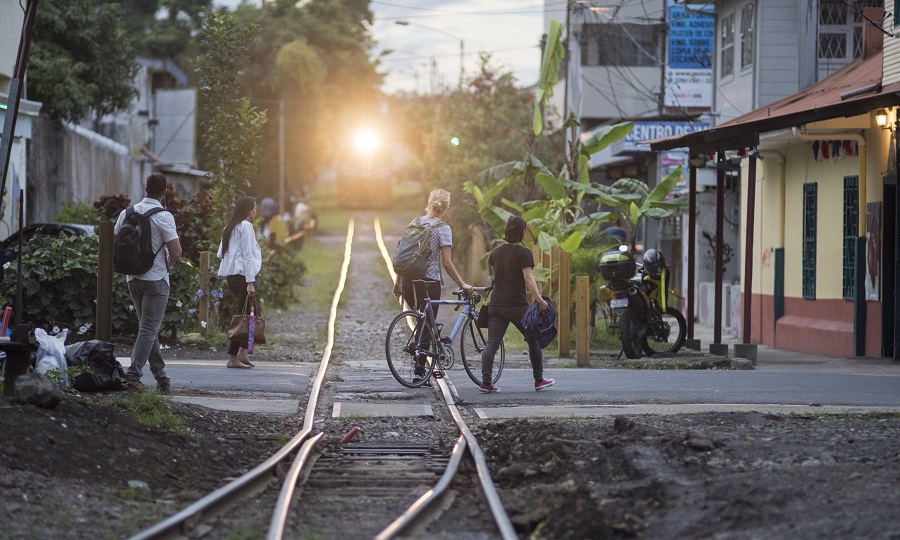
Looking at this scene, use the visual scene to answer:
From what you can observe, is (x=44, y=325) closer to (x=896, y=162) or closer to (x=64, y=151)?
(x=896, y=162)

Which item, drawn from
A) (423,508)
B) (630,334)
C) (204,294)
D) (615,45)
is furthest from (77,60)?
(423,508)

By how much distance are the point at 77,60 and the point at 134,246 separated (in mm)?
23286

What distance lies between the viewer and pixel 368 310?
25828mm

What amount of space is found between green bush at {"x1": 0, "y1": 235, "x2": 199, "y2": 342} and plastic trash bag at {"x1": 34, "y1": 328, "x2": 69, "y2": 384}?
190 inches

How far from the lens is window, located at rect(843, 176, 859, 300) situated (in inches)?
744

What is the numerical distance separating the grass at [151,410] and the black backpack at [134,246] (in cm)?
113

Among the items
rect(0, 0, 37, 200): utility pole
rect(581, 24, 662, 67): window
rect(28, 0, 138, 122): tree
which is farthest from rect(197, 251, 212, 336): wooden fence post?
rect(581, 24, 662, 67): window

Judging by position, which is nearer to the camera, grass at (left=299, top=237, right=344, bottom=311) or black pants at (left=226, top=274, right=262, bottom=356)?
black pants at (left=226, top=274, right=262, bottom=356)

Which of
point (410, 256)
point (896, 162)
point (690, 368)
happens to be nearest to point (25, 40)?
point (410, 256)

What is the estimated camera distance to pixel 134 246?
11055mm

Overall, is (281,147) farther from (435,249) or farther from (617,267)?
(435,249)

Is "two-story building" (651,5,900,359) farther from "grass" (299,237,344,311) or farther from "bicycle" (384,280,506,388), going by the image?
"grass" (299,237,344,311)

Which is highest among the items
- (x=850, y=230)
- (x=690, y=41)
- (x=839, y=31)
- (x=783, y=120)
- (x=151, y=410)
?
(x=690, y=41)

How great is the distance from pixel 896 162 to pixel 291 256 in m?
18.4
